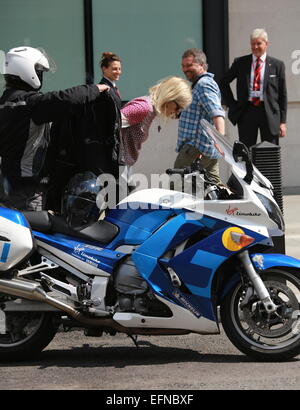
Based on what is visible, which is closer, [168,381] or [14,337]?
[168,381]

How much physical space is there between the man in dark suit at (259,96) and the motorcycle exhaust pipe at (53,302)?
15.8 feet

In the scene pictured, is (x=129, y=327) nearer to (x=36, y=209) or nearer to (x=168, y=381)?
(x=168, y=381)

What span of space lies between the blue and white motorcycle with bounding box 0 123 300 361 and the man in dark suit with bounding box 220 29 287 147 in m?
4.49

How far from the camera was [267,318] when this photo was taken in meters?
5.98


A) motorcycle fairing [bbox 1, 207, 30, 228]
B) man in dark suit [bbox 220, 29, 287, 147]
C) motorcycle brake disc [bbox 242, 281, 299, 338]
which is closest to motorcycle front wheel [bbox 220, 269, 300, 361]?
motorcycle brake disc [bbox 242, 281, 299, 338]

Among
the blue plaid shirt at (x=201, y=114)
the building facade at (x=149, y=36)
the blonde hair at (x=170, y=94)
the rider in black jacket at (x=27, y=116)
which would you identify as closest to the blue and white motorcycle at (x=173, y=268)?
the rider in black jacket at (x=27, y=116)

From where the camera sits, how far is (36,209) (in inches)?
259

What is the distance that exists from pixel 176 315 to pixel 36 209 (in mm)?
1244

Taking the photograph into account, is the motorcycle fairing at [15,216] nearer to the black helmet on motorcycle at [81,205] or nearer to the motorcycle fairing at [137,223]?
the black helmet on motorcycle at [81,205]

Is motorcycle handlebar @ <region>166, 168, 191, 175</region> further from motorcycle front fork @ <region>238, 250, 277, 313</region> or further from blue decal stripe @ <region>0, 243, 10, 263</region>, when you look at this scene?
blue decal stripe @ <region>0, 243, 10, 263</region>

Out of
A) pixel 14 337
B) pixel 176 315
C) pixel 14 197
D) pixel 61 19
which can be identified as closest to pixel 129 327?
pixel 176 315

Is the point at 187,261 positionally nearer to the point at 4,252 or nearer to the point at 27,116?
the point at 4,252

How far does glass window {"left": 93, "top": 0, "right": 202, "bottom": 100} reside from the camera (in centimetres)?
1348

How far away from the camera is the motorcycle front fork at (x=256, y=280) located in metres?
5.91
